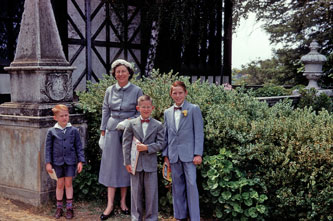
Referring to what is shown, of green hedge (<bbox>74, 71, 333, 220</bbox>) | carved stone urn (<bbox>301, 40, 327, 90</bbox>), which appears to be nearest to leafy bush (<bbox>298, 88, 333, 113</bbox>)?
carved stone urn (<bbox>301, 40, 327, 90</bbox>)

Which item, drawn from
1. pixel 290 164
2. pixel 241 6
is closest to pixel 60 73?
pixel 290 164

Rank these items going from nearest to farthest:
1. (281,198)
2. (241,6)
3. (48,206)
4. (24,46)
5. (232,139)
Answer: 1. (281,198)
2. (232,139)
3. (48,206)
4. (24,46)
5. (241,6)

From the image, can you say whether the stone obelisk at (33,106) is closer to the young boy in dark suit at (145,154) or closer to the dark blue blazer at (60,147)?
the dark blue blazer at (60,147)

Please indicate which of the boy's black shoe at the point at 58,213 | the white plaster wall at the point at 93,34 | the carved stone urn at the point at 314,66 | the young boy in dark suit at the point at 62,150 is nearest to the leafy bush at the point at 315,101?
the carved stone urn at the point at 314,66

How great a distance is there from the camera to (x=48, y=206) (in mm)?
5320

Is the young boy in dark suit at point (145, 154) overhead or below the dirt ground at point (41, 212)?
overhead

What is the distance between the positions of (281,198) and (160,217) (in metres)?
1.53

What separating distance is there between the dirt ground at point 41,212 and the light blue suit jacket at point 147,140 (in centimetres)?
96

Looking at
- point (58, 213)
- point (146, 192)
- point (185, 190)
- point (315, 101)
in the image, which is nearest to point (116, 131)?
point (146, 192)

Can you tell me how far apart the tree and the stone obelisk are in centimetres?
1496

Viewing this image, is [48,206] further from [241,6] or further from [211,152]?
[241,6]

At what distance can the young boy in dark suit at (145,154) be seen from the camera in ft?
14.2

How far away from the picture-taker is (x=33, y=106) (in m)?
5.38

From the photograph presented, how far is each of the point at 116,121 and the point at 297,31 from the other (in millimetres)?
21530
